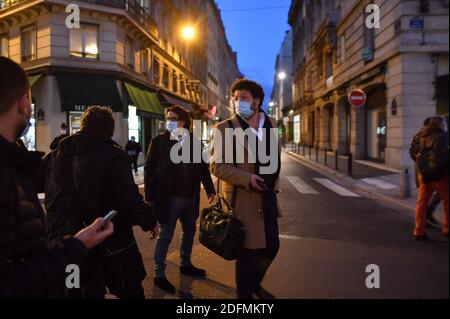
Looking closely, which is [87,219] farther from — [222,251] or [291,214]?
[291,214]

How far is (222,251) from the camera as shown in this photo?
8.61ft

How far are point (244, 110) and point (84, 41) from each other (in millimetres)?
16034

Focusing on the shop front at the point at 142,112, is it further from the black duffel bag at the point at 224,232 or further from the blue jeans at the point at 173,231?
the black duffel bag at the point at 224,232

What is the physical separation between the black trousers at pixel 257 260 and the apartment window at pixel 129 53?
56.5ft

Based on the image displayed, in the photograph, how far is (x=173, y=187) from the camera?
12.2 feet

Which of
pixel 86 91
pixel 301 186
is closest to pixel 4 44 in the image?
pixel 86 91

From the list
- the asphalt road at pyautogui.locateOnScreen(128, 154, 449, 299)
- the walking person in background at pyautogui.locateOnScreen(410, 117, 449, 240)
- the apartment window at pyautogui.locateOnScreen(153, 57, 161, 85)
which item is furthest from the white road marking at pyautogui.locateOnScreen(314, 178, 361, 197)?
the apartment window at pyautogui.locateOnScreen(153, 57, 161, 85)

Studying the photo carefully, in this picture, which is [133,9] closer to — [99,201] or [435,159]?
[99,201]

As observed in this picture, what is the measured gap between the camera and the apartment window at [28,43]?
16.5 meters

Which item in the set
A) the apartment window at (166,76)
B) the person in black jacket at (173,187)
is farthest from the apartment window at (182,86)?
the person in black jacket at (173,187)
